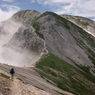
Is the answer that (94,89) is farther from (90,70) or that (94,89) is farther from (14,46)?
(14,46)

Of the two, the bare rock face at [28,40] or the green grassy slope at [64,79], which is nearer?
the green grassy slope at [64,79]

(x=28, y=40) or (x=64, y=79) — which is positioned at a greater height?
(x=28, y=40)

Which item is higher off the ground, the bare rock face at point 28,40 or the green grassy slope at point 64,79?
the bare rock face at point 28,40

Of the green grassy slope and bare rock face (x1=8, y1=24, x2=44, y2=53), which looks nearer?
the green grassy slope

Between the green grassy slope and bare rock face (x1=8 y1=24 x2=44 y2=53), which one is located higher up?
bare rock face (x1=8 y1=24 x2=44 y2=53)

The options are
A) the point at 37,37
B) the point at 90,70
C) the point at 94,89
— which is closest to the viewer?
the point at 94,89

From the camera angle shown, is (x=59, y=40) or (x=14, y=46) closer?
(x=14, y=46)

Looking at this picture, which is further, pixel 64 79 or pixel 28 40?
pixel 28 40

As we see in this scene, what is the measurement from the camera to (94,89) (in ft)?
233

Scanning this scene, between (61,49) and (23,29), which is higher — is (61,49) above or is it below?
below

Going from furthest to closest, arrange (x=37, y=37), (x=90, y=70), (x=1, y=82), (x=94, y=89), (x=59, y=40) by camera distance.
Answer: (x=59, y=40)
(x=37, y=37)
(x=90, y=70)
(x=94, y=89)
(x=1, y=82)

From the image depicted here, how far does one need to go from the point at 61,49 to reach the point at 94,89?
54352mm

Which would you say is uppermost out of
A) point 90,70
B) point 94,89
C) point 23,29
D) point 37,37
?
point 23,29

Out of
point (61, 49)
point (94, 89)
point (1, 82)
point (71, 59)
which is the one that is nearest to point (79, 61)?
point (71, 59)
